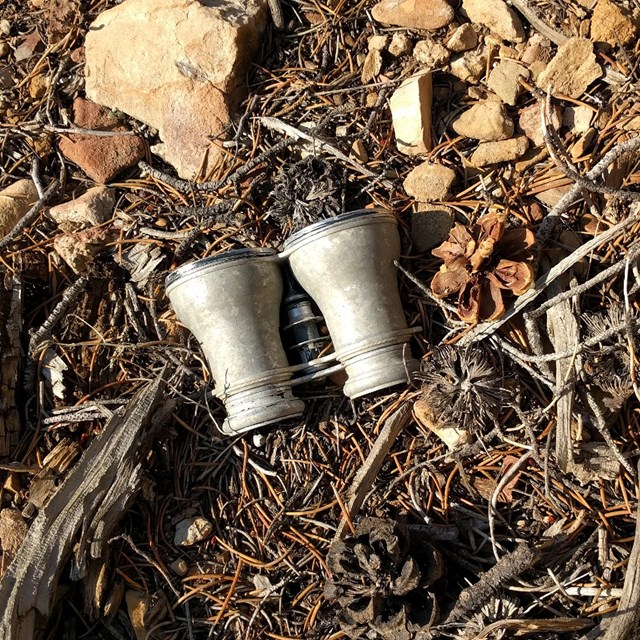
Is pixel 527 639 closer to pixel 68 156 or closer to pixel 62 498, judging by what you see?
pixel 62 498

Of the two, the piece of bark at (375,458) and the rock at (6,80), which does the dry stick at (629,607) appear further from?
the rock at (6,80)

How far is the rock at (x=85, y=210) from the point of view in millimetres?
2822

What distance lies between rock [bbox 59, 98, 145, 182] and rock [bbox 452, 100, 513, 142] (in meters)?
1.27

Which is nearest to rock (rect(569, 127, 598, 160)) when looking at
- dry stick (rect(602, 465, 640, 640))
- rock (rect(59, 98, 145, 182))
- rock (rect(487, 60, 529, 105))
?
rock (rect(487, 60, 529, 105))

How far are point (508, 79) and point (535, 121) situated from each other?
0.58 ft

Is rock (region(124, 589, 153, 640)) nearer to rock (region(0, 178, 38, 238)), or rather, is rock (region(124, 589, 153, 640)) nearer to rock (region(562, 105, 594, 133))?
rock (region(0, 178, 38, 238))

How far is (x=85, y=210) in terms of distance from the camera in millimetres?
2814

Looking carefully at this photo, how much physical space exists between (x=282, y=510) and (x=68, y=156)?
64.4 inches

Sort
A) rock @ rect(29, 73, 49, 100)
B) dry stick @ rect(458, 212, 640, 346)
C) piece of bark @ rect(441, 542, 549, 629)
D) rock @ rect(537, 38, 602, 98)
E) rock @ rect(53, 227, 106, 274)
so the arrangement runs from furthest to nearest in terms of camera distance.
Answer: rock @ rect(29, 73, 49, 100)
rock @ rect(53, 227, 106, 274)
rock @ rect(537, 38, 602, 98)
dry stick @ rect(458, 212, 640, 346)
piece of bark @ rect(441, 542, 549, 629)

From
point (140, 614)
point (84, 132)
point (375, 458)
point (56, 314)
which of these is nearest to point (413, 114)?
point (375, 458)

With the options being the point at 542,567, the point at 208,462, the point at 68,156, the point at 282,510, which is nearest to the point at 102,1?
the point at 68,156

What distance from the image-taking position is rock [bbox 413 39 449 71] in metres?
2.59

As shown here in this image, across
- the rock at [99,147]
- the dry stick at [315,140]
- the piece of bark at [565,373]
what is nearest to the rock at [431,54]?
the dry stick at [315,140]

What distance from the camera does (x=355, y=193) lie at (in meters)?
2.65
